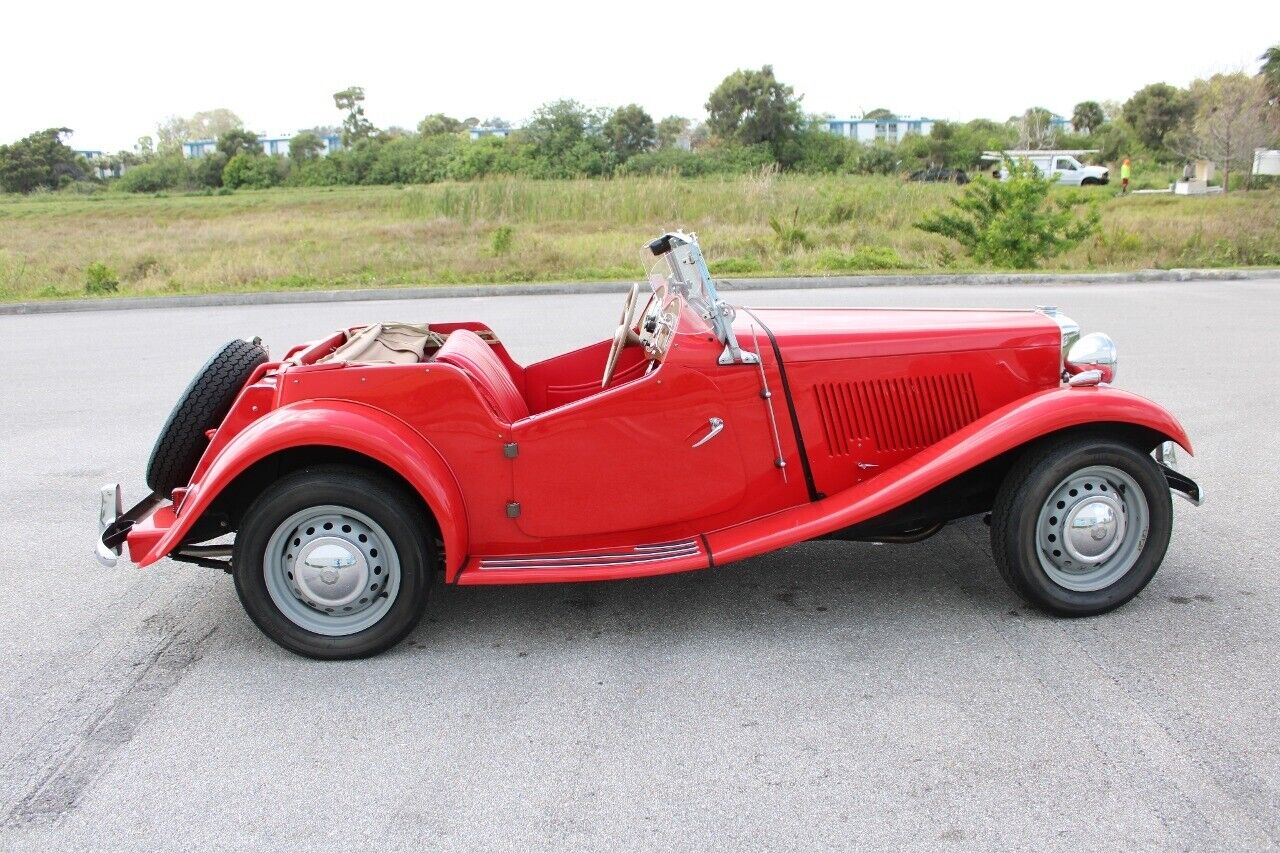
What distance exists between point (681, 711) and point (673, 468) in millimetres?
956

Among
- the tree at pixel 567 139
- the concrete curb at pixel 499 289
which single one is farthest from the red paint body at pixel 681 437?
the tree at pixel 567 139

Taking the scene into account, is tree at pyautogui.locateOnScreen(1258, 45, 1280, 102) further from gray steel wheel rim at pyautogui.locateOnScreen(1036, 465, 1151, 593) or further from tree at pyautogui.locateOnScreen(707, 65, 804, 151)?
gray steel wheel rim at pyautogui.locateOnScreen(1036, 465, 1151, 593)

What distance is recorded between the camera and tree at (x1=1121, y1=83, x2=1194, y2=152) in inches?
2275

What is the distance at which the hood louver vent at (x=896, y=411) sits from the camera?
3949 millimetres

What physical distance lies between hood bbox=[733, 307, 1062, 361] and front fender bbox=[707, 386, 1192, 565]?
0.33 meters

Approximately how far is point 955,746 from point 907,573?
1.44 meters

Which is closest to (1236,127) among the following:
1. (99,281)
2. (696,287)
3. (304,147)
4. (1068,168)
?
(1068,168)

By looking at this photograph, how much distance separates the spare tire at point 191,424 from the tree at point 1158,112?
63.7 metres

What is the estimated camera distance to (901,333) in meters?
4.03

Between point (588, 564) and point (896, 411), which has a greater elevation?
point (896, 411)

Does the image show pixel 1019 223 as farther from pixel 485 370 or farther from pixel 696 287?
pixel 485 370

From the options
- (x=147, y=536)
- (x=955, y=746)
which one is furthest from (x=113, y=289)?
(x=955, y=746)

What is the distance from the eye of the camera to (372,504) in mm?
3568

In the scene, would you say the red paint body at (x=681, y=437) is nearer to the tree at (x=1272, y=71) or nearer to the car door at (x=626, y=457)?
the car door at (x=626, y=457)
